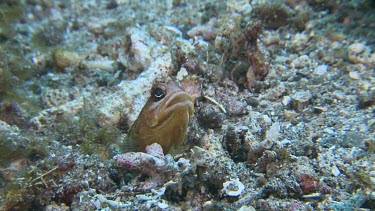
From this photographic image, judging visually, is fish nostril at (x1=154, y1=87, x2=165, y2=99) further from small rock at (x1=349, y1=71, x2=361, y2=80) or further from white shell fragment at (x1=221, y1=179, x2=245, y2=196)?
small rock at (x1=349, y1=71, x2=361, y2=80)

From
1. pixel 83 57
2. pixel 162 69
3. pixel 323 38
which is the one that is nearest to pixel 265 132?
pixel 162 69

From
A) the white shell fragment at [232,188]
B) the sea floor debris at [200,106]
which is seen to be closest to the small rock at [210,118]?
the sea floor debris at [200,106]

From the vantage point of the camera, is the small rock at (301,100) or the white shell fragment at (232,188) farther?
the small rock at (301,100)

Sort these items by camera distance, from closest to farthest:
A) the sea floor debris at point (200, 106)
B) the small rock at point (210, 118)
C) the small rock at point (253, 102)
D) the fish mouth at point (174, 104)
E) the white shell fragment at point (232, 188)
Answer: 1. the white shell fragment at point (232, 188)
2. the sea floor debris at point (200, 106)
3. the fish mouth at point (174, 104)
4. the small rock at point (210, 118)
5. the small rock at point (253, 102)

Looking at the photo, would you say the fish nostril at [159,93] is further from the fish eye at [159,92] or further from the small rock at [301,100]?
the small rock at [301,100]

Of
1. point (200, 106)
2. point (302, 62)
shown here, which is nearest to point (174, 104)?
point (200, 106)

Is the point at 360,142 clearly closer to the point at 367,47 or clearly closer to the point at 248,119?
the point at 248,119
